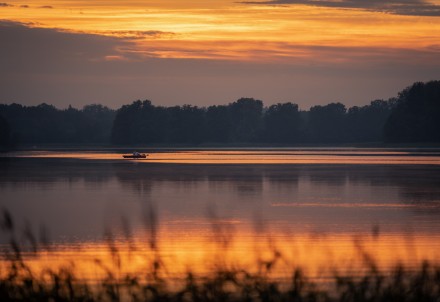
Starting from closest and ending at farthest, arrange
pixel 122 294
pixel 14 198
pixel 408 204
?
pixel 122 294
pixel 408 204
pixel 14 198

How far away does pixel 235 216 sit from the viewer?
27922 millimetres

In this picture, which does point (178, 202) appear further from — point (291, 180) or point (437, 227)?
point (291, 180)

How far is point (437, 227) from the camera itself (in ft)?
80.0

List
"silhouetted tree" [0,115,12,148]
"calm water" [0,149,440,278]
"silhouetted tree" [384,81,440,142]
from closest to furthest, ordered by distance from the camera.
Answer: "calm water" [0,149,440,278] < "silhouetted tree" [0,115,12,148] < "silhouetted tree" [384,81,440,142]

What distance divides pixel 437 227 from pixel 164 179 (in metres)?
26.7

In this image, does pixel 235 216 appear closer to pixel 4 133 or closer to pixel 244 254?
pixel 244 254

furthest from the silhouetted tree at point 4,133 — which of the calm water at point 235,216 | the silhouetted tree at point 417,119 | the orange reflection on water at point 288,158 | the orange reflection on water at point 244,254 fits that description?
the orange reflection on water at point 244,254

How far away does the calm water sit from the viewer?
18.5 meters

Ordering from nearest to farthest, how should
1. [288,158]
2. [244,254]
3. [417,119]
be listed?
[244,254] < [288,158] < [417,119]

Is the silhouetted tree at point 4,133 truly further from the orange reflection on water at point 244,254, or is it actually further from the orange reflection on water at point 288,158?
the orange reflection on water at point 244,254

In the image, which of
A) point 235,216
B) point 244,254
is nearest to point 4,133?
point 235,216

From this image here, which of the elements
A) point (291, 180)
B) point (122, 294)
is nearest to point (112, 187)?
point (291, 180)

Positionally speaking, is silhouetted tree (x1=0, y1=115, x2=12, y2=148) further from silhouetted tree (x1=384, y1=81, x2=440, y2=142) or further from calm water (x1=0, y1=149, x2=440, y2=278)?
calm water (x1=0, y1=149, x2=440, y2=278)

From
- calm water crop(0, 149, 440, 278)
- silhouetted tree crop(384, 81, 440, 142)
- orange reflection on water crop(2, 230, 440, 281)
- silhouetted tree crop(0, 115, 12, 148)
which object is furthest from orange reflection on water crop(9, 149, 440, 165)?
orange reflection on water crop(2, 230, 440, 281)
